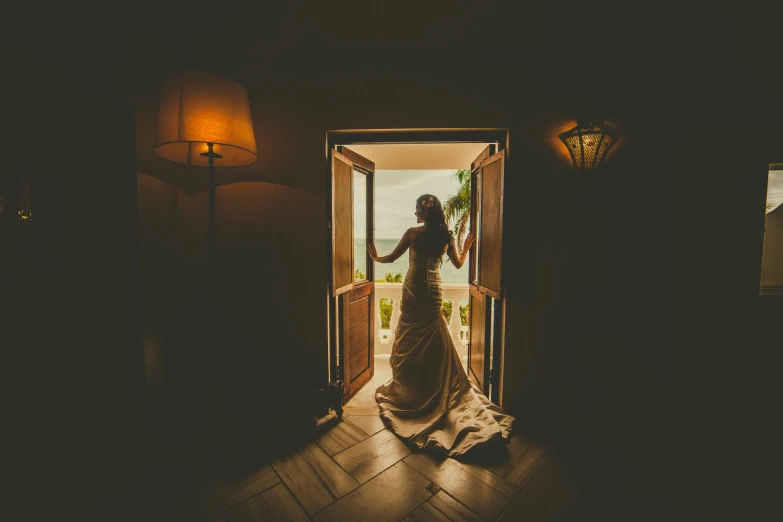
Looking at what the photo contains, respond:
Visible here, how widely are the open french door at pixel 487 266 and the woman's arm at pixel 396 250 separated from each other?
659 millimetres

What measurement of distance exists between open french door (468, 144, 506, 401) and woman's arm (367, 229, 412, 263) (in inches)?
25.9

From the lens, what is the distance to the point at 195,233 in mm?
2217

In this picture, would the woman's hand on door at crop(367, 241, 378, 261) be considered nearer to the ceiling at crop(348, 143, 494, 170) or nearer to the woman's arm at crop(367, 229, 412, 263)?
Answer: the woman's arm at crop(367, 229, 412, 263)

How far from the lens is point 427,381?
2396 millimetres

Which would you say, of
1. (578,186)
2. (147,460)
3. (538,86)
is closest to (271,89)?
(538,86)

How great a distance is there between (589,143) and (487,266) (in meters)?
1.09

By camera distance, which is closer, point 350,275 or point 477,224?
point 350,275

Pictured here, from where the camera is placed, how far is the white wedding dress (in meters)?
2.05

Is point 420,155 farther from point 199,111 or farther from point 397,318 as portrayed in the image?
point 199,111

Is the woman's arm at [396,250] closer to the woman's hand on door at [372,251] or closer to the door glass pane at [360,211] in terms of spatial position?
the woman's hand on door at [372,251]

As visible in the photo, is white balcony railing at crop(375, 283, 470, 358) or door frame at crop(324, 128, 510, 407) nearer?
door frame at crop(324, 128, 510, 407)

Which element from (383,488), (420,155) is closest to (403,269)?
(420,155)

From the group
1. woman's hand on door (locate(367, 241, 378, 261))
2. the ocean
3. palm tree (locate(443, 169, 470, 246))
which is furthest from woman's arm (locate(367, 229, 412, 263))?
the ocean

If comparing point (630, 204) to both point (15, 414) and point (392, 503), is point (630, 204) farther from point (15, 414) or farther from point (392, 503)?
point (15, 414)
